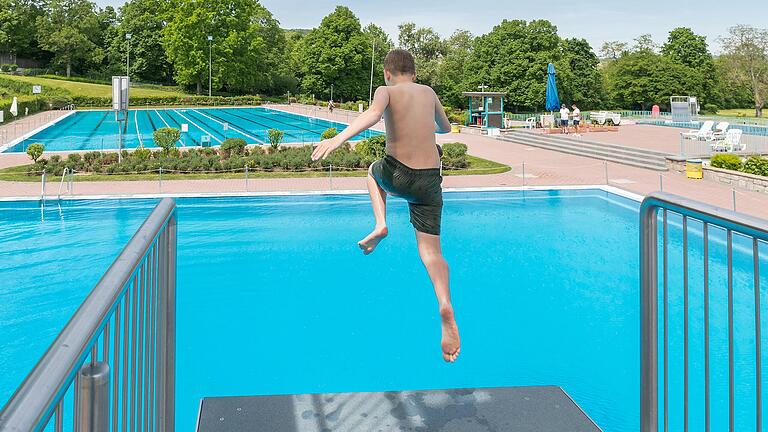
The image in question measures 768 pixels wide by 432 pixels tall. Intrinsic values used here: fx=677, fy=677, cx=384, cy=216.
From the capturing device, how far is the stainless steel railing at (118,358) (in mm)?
1143

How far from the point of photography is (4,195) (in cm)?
1812

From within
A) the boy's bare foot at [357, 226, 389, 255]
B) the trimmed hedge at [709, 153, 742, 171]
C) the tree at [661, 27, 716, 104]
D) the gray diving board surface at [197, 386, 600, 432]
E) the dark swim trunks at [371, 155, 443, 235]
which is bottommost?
the gray diving board surface at [197, 386, 600, 432]

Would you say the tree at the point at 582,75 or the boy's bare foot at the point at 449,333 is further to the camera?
the tree at the point at 582,75

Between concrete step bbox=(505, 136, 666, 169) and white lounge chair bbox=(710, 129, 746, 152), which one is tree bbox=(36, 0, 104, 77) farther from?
white lounge chair bbox=(710, 129, 746, 152)

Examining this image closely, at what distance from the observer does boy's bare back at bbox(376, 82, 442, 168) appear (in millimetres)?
3422

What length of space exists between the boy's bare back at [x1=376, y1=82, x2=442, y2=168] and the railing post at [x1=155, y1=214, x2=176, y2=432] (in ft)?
3.84

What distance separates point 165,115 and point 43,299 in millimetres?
45620

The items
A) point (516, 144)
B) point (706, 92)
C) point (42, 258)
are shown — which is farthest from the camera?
point (706, 92)

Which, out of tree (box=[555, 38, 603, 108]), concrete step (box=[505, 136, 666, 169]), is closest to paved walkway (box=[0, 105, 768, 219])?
concrete step (box=[505, 136, 666, 169])

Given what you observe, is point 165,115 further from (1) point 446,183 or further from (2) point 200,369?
(2) point 200,369

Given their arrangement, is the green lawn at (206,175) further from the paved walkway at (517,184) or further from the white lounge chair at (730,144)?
the white lounge chair at (730,144)

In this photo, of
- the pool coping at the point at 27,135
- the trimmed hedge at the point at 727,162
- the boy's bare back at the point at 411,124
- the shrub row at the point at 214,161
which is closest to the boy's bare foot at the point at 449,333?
the boy's bare back at the point at 411,124

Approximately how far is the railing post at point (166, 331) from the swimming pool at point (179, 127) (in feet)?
82.6

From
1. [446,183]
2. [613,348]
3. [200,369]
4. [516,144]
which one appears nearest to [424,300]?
[613,348]
